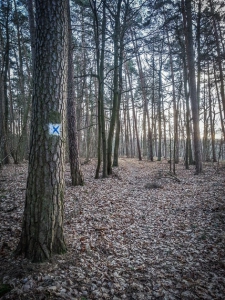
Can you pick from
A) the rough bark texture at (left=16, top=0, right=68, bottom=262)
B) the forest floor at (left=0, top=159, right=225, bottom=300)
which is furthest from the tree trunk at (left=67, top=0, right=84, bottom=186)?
the rough bark texture at (left=16, top=0, right=68, bottom=262)

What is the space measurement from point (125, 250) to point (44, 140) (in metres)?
2.85

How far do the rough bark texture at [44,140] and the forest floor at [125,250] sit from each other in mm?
398

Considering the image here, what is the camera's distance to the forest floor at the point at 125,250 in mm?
2646

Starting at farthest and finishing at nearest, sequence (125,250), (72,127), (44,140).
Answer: (72,127)
(125,250)
(44,140)

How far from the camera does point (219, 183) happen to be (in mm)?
8680

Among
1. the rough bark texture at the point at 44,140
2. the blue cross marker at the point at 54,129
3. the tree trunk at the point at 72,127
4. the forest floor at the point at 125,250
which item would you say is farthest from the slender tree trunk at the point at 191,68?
the blue cross marker at the point at 54,129

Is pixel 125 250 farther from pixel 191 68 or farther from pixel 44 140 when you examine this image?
pixel 191 68

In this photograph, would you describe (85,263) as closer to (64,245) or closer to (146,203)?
(64,245)

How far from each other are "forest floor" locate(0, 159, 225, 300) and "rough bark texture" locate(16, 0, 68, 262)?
1.30ft

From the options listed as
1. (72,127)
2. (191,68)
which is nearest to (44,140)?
(72,127)

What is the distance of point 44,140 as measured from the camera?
2906mm

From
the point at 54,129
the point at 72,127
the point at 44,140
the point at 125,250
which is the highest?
the point at 72,127

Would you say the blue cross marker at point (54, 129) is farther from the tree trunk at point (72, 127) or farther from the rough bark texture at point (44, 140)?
the tree trunk at point (72, 127)

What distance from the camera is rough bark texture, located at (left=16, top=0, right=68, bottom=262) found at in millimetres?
2893
